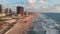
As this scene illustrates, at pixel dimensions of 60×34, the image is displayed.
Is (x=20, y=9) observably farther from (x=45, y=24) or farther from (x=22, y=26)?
(x=45, y=24)

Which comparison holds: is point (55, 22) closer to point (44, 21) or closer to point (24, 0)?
point (44, 21)

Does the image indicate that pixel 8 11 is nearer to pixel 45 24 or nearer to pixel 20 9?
pixel 20 9

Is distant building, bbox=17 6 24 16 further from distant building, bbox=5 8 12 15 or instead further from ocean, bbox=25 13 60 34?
ocean, bbox=25 13 60 34

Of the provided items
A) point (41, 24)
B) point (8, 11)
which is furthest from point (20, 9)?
point (41, 24)

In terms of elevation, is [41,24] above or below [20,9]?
below

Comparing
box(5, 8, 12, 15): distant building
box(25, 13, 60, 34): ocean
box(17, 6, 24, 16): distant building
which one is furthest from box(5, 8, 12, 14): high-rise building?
box(25, 13, 60, 34): ocean

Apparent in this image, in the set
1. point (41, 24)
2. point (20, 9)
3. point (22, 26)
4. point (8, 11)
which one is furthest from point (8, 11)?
point (41, 24)

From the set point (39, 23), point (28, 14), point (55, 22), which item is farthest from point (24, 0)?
point (55, 22)
